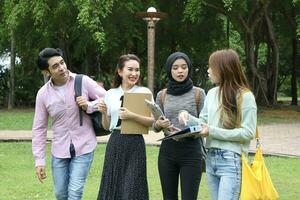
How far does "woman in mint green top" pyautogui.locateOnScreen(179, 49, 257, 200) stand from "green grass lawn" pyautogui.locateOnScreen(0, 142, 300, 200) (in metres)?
3.60

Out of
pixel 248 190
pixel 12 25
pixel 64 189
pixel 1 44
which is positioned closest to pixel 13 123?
pixel 12 25

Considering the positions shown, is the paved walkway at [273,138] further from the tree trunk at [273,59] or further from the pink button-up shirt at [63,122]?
the tree trunk at [273,59]

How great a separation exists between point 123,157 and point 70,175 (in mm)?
479

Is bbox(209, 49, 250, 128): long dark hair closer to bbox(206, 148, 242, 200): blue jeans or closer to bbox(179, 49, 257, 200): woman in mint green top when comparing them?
bbox(179, 49, 257, 200): woman in mint green top

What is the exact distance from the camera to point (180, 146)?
5418 millimetres

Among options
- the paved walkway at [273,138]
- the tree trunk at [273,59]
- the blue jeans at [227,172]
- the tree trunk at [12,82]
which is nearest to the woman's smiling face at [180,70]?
the blue jeans at [227,172]

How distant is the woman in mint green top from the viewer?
4553mm

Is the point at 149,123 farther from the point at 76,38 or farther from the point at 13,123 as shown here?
the point at 76,38

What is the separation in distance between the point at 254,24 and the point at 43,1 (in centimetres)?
955

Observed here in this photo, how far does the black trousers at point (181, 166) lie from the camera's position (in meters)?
5.42

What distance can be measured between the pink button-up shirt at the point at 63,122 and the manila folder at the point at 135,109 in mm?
296

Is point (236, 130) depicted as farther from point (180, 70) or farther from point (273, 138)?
point (273, 138)

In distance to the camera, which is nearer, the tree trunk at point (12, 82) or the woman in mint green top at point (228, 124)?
the woman in mint green top at point (228, 124)

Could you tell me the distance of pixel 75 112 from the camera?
17.7 ft
